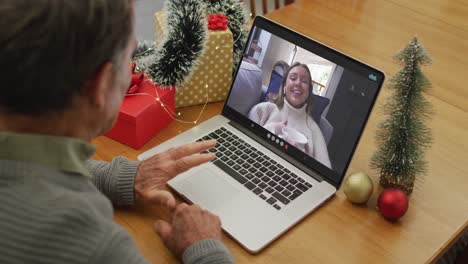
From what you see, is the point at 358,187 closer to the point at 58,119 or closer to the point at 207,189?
the point at 207,189

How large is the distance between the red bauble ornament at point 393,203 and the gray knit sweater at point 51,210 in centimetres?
51

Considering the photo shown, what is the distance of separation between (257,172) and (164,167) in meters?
0.20

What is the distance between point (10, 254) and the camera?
0.66m

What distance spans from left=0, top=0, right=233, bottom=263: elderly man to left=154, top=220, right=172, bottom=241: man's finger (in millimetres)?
214

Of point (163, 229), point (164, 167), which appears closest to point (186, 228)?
point (163, 229)

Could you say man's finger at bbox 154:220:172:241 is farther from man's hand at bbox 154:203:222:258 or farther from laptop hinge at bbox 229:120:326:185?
laptop hinge at bbox 229:120:326:185

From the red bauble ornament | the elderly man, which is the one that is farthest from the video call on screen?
the elderly man

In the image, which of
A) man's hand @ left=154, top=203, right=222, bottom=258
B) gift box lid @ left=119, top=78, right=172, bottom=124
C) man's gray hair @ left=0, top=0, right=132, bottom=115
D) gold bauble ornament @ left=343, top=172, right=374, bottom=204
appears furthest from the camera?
gift box lid @ left=119, top=78, right=172, bottom=124

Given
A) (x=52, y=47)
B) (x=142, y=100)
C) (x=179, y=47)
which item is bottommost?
(x=142, y=100)

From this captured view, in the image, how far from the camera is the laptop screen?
1.06m

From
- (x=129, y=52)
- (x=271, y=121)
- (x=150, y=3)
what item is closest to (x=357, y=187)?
(x=271, y=121)

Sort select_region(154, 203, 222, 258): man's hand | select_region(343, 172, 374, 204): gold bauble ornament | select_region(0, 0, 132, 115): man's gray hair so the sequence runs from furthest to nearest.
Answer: select_region(343, 172, 374, 204): gold bauble ornament
select_region(154, 203, 222, 258): man's hand
select_region(0, 0, 132, 115): man's gray hair

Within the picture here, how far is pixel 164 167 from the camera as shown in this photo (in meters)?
1.07

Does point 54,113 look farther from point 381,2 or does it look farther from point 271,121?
point 381,2
